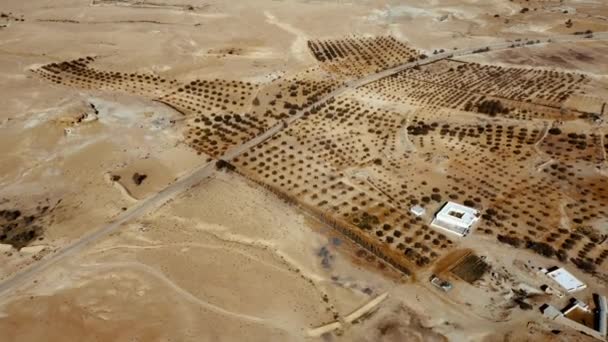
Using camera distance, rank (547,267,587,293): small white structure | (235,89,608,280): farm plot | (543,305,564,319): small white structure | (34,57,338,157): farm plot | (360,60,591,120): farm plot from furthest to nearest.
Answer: (360,60,591,120): farm plot, (34,57,338,157): farm plot, (235,89,608,280): farm plot, (547,267,587,293): small white structure, (543,305,564,319): small white structure

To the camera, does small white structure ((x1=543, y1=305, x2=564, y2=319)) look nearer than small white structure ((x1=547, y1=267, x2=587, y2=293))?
Yes

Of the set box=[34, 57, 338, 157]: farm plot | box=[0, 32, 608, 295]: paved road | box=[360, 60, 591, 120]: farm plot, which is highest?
box=[360, 60, 591, 120]: farm plot

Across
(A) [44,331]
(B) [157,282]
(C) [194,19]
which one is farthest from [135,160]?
(C) [194,19]

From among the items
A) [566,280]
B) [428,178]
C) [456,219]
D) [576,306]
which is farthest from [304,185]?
[576,306]

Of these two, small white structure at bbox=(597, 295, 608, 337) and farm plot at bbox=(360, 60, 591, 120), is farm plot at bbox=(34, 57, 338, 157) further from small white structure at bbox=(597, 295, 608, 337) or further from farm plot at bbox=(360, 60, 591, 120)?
small white structure at bbox=(597, 295, 608, 337)

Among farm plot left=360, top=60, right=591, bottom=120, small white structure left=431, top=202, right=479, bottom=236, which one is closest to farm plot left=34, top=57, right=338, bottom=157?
farm plot left=360, top=60, right=591, bottom=120

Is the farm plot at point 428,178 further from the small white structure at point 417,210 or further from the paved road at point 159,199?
the paved road at point 159,199

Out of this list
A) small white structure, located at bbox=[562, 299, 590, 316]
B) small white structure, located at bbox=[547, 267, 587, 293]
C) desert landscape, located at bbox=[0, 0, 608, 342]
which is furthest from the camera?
small white structure, located at bbox=[547, 267, 587, 293]
